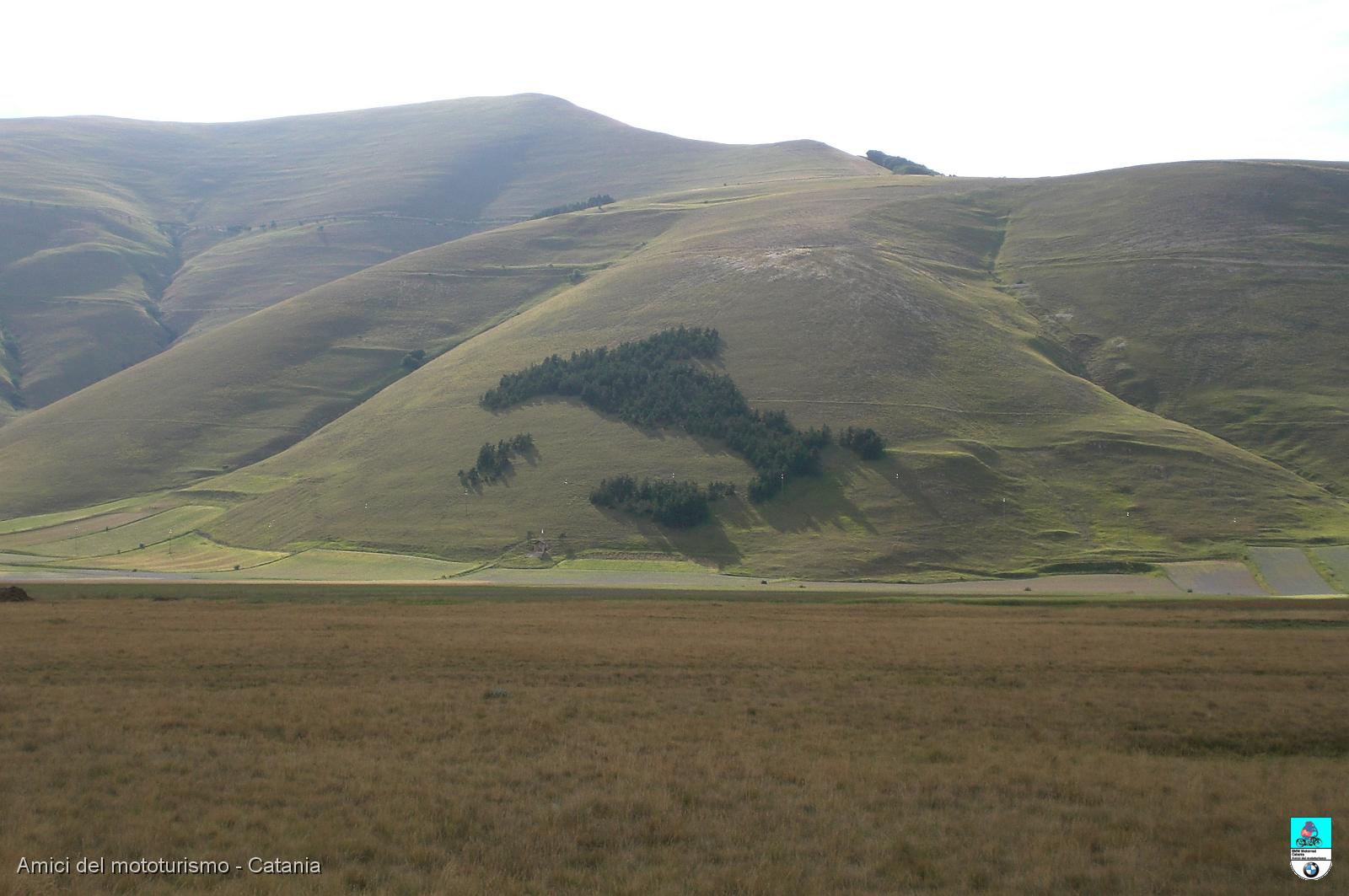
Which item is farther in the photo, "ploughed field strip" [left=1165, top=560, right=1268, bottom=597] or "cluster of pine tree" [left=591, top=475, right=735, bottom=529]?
"cluster of pine tree" [left=591, top=475, right=735, bottom=529]

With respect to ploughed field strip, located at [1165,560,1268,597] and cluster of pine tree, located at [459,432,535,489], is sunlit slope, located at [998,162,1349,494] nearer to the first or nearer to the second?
ploughed field strip, located at [1165,560,1268,597]

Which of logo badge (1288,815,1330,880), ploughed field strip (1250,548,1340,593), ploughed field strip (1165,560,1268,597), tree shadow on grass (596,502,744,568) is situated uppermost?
logo badge (1288,815,1330,880)

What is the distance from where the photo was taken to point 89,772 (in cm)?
1573

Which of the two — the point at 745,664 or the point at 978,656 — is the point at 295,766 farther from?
the point at 978,656

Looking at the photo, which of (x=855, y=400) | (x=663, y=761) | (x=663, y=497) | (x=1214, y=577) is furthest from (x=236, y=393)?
(x=663, y=761)

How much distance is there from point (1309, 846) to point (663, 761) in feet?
33.4

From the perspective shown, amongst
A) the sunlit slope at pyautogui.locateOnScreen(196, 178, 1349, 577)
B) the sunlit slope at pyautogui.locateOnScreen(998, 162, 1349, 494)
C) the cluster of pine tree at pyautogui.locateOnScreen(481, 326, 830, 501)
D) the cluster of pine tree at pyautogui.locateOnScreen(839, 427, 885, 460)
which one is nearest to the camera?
the sunlit slope at pyautogui.locateOnScreen(196, 178, 1349, 577)

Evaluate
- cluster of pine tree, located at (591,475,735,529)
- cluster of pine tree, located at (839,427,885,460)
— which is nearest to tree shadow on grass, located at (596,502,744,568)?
cluster of pine tree, located at (591,475,735,529)

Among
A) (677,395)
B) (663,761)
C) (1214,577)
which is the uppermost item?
(677,395)

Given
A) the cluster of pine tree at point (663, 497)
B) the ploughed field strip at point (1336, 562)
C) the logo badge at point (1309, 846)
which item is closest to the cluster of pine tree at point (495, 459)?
the cluster of pine tree at point (663, 497)

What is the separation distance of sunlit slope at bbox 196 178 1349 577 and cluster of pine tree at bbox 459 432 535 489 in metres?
1.87

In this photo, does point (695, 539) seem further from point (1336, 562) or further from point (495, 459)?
point (1336, 562)

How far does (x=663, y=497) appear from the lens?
103812mm

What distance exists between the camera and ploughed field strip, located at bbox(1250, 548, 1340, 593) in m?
77.5
